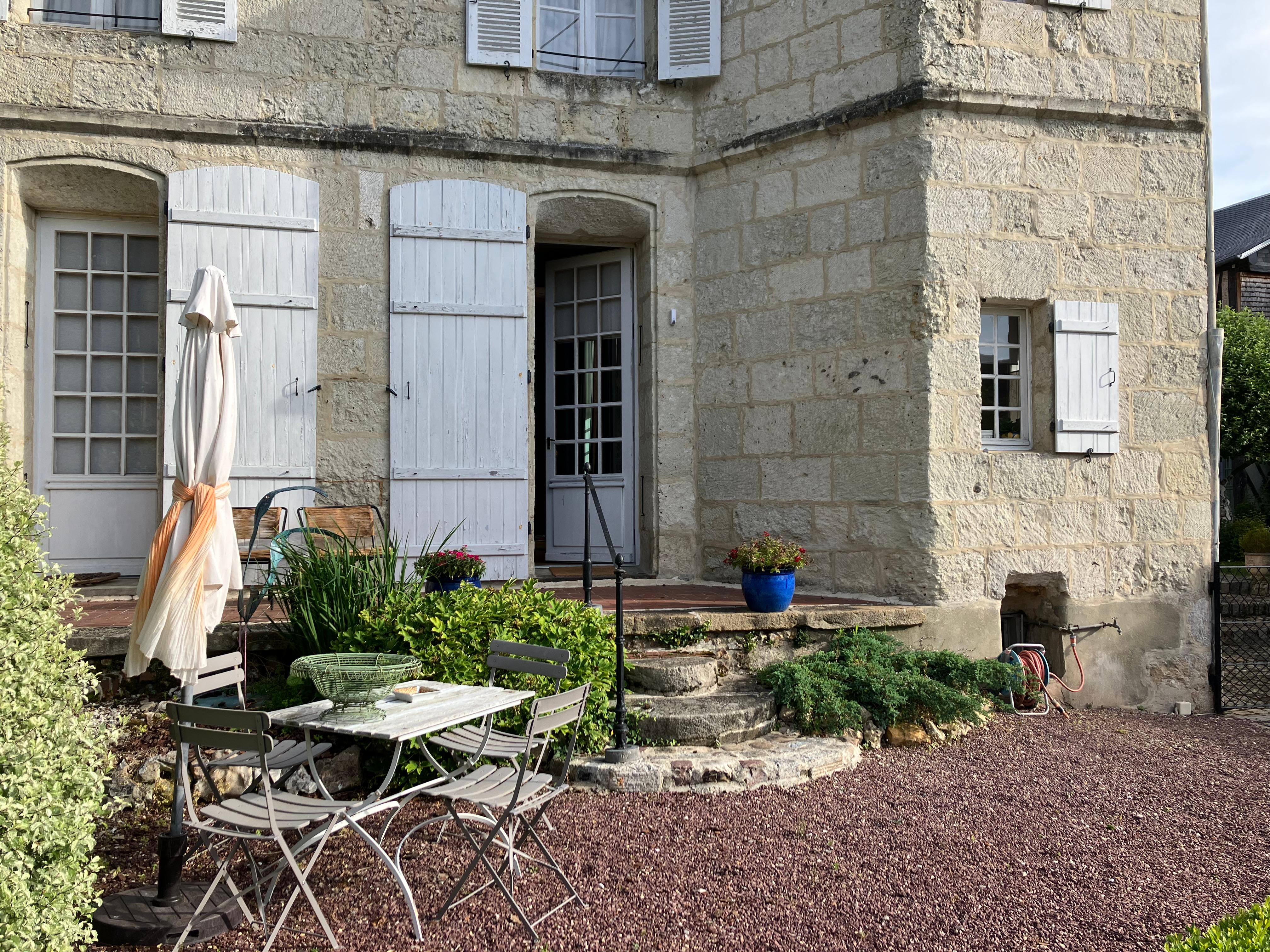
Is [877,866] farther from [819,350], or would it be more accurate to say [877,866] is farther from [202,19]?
[202,19]

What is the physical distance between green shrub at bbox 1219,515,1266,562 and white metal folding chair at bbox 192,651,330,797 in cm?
1222

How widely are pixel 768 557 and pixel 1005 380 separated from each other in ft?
7.71

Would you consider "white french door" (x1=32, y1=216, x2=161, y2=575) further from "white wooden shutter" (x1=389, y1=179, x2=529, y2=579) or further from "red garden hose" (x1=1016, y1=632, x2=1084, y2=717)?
"red garden hose" (x1=1016, y1=632, x2=1084, y2=717)

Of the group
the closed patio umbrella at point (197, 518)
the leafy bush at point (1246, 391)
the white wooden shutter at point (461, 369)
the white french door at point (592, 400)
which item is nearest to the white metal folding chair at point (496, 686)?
the closed patio umbrella at point (197, 518)

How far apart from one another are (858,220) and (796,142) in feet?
2.53

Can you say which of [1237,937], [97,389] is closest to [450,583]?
[97,389]

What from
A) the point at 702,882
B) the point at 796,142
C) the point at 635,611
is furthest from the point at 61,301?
the point at 702,882

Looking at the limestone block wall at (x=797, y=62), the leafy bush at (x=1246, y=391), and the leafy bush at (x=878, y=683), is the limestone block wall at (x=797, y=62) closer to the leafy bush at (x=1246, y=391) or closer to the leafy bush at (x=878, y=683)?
the leafy bush at (x=878, y=683)

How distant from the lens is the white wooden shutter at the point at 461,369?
21.7 ft

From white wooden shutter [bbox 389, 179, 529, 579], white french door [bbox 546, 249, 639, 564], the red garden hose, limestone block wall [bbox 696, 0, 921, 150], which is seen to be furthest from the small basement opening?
limestone block wall [bbox 696, 0, 921, 150]

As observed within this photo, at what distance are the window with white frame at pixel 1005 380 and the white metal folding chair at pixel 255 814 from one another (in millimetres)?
5023

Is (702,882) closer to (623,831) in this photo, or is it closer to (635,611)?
(623,831)

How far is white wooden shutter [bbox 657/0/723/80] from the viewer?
7039 millimetres

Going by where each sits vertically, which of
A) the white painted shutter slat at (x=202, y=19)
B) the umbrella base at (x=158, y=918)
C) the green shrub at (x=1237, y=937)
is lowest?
the umbrella base at (x=158, y=918)
